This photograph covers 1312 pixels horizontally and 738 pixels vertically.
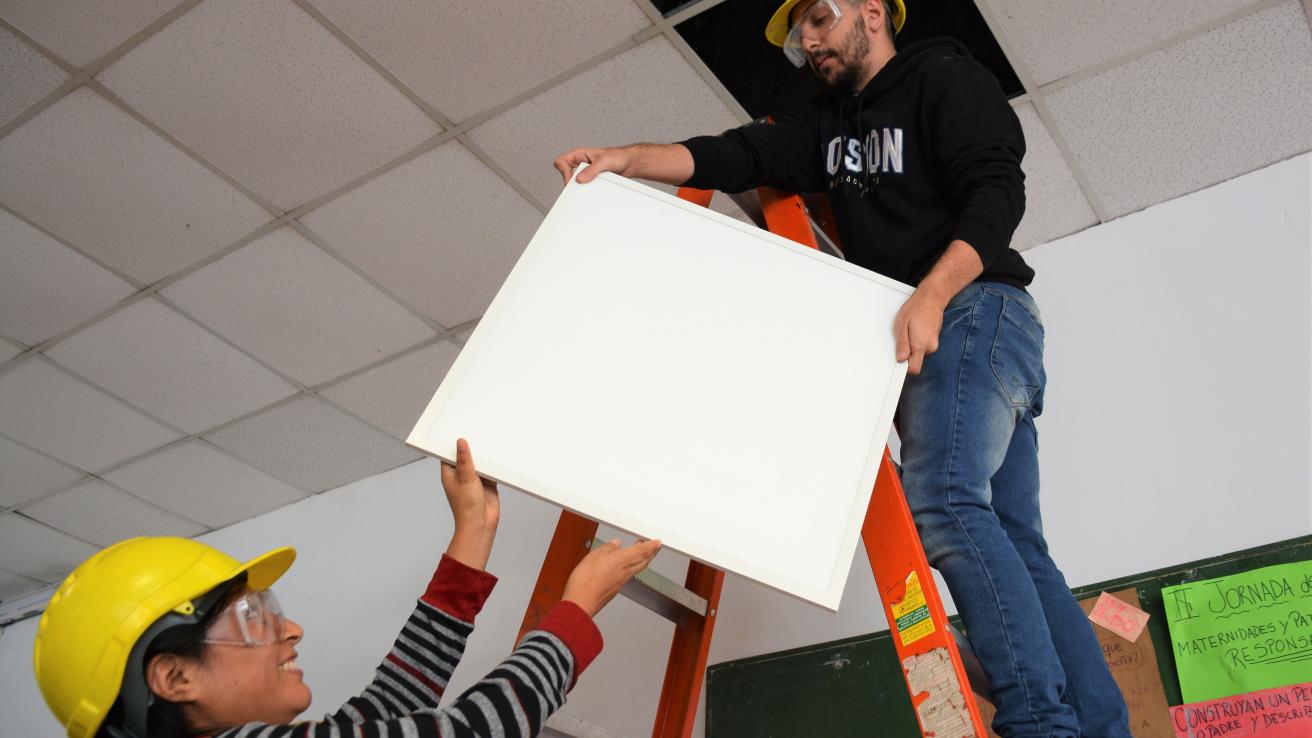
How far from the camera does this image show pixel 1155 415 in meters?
2.17

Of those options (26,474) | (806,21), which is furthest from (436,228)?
(26,474)

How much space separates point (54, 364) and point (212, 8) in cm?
176

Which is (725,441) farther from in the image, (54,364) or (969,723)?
(54,364)

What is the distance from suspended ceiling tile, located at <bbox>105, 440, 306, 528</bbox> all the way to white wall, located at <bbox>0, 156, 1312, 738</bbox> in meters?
1.53

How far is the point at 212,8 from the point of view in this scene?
2.30 m

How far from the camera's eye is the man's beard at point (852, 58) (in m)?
1.76

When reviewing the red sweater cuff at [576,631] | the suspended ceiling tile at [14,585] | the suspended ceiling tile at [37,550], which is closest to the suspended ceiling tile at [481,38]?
the red sweater cuff at [576,631]

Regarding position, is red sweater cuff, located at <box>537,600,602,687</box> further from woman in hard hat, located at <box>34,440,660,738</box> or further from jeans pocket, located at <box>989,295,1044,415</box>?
jeans pocket, located at <box>989,295,1044,415</box>

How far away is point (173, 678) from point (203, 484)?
3.25 metres

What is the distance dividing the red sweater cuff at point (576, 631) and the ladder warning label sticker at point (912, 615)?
0.39 metres

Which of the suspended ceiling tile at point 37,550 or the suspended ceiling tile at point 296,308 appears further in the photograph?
the suspended ceiling tile at point 37,550

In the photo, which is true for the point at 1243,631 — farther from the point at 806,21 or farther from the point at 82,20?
the point at 82,20

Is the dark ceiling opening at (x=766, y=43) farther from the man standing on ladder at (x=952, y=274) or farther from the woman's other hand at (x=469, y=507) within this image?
the woman's other hand at (x=469, y=507)

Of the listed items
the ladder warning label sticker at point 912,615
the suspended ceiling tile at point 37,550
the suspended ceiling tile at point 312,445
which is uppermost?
the suspended ceiling tile at point 312,445
